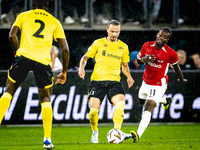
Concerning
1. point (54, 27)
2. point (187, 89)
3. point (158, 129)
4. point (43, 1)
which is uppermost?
point (43, 1)

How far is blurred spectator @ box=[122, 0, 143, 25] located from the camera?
14.8 metres

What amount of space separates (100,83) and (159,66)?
1348 mm

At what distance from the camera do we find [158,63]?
765cm

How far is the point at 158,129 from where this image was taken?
9.84 meters

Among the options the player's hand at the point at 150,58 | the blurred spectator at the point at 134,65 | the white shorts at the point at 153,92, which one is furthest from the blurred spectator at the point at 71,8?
the player's hand at the point at 150,58

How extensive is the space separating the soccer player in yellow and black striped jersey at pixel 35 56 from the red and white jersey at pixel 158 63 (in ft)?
8.65

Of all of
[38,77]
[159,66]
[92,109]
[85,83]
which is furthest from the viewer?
[85,83]

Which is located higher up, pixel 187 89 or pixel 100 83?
pixel 100 83

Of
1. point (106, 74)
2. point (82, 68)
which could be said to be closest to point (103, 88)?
point (106, 74)

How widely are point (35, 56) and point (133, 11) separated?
32.4ft

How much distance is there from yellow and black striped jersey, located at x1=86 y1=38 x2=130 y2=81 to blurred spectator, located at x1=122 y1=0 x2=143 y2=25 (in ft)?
25.5

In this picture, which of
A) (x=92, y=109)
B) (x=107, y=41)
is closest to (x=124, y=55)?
(x=107, y=41)

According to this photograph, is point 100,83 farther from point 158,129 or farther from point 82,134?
point 158,129

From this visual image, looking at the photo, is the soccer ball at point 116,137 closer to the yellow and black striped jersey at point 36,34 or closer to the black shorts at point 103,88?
the black shorts at point 103,88
